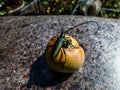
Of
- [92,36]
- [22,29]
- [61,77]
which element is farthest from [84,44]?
[22,29]

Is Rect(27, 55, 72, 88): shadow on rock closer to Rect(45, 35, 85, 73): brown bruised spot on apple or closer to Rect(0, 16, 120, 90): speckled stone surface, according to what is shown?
Rect(0, 16, 120, 90): speckled stone surface

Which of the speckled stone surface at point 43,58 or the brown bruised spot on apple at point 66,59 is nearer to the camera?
the brown bruised spot on apple at point 66,59

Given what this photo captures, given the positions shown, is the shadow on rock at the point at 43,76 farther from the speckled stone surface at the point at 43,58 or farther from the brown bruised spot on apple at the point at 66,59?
the brown bruised spot on apple at the point at 66,59

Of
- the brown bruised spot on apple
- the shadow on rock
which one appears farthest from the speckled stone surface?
the brown bruised spot on apple

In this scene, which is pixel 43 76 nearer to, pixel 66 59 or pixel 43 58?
pixel 43 58

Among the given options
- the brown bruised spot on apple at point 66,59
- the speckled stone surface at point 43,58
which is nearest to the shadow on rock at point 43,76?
the speckled stone surface at point 43,58

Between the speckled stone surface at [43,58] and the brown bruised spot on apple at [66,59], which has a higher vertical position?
the brown bruised spot on apple at [66,59]

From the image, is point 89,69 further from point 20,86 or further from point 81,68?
point 20,86
